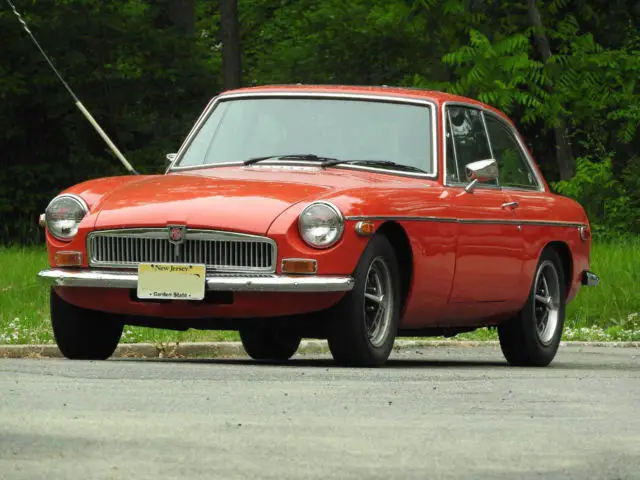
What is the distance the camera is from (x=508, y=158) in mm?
14250

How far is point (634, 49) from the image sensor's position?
34938 millimetres

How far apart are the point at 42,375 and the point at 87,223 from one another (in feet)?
4.47

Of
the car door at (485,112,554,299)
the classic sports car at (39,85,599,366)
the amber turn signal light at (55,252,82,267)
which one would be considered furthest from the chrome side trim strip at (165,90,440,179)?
the amber turn signal light at (55,252,82,267)

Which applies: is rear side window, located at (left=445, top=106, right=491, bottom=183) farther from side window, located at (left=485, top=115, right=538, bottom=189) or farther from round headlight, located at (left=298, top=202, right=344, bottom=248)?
round headlight, located at (left=298, top=202, right=344, bottom=248)

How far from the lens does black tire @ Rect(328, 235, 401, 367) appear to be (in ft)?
37.5

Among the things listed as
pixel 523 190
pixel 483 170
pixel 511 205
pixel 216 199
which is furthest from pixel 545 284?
pixel 216 199

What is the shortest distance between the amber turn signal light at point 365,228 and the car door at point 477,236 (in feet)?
4.05

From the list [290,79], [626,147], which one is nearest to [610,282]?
[626,147]

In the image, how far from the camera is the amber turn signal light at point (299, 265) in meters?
11.3

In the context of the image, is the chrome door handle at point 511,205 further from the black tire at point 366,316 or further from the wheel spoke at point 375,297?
the wheel spoke at point 375,297

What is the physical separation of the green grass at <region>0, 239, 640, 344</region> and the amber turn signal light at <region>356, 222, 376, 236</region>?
3.59 m

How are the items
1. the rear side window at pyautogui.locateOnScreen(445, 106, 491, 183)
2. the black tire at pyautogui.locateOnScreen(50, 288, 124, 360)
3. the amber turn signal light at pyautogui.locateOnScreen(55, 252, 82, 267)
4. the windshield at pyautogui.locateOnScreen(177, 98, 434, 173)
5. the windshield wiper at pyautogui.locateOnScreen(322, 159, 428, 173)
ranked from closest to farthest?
1. the amber turn signal light at pyautogui.locateOnScreen(55, 252, 82, 267)
2. the black tire at pyautogui.locateOnScreen(50, 288, 124, 360)
3. the windshield wiper at pyautogui.locateOnScreen(322, 159, 428, 173)
4. the windshield at pyautogui.locateOnScreen(177, 98, 434, 173)
5. the rear side window at pyautogui.locateOnScreen(445, 106, 491, 183)

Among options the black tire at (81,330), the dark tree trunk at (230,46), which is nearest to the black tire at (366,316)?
the black tire at (81,330)

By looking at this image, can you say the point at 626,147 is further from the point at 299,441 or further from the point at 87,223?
the point at 299,441
